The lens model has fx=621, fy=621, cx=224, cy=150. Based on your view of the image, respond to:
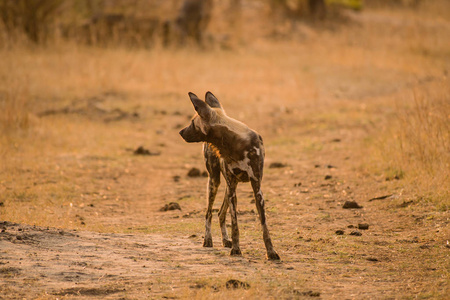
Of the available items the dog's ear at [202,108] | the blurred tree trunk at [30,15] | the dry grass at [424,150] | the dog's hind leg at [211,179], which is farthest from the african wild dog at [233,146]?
the blurred tree trunk at [30,15]

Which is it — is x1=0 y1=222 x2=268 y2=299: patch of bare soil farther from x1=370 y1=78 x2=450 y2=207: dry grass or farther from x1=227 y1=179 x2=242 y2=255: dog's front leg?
x1=370 y1=78 x2=450 y2=207: dry grass

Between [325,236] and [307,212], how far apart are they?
1.05 m

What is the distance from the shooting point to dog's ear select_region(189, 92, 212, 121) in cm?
521

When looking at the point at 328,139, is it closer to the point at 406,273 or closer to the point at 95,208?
the point at 95,208

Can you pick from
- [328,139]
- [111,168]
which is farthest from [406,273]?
[328,139]

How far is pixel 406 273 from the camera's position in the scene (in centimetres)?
491

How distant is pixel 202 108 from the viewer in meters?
5.24

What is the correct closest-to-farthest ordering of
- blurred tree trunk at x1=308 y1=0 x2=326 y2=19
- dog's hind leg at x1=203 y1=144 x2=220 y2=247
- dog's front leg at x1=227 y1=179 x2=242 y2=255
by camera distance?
dog's front leg at x1=227 y1=179 x2=242 y2=255
dog's hind leg at x1=203 y1=144 x2=220 y2=247
blurred tree trunk at x1=308 y1=0 x2=326 y2=19

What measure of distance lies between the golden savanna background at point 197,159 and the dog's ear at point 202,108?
1.21 m

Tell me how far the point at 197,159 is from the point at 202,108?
17.8 feet

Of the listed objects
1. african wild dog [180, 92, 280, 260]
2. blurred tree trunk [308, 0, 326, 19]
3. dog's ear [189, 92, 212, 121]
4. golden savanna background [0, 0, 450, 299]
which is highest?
blurred tree trunk [308, 0, 326, 19]

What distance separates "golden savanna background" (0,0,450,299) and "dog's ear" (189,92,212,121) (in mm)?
1207

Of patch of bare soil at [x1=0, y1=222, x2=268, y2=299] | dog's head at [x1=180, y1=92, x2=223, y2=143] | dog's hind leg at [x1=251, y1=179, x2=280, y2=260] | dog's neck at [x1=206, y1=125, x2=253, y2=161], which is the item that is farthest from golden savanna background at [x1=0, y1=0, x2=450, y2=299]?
dog's head at [x1=180, y1=92, x2=223, y2=143]

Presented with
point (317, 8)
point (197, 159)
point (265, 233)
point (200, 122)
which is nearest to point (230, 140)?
point (200, 122)
